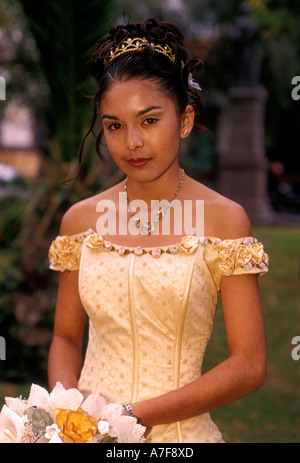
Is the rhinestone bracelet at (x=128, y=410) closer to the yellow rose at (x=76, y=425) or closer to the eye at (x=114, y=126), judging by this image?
the yellow rose at (x=76, y=425)

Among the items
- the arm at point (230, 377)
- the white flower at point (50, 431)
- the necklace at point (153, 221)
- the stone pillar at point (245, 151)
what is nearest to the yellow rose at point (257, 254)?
the arm at point (230, 377)

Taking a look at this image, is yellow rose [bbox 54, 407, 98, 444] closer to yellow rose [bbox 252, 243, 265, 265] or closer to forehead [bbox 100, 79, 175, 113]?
yellow rose [bbox 252, 243, 265, 265]

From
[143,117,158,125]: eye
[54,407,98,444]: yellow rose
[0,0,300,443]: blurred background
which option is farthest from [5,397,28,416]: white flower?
[0,0,300,443]: blurred background

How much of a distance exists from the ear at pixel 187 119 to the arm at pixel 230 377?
59cm

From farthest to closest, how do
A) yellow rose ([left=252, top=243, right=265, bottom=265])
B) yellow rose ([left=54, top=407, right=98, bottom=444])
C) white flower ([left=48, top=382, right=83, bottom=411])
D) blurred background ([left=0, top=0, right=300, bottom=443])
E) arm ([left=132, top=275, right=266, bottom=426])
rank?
blurred background ([left=0, top=0, right=300, bottom=443]) < yellow rose ([left=252, top=243, right=265, bottom=265]) < arm ([left=132, top=275, right=266, bottom=426]) < white flower ([left=48, top=382, right=83, bottom=411]) < yellow rose ([left=54, top=407, right=98, bottom=444])

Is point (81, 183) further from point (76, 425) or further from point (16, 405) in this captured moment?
point (76, 425)

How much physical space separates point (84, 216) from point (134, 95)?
0.57 meters

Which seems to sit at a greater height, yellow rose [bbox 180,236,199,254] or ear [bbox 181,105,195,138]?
ear [bbox 181,105,195,138]

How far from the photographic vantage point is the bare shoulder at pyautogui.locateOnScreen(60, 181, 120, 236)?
7.76 ft

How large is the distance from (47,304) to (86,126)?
5.97 ft

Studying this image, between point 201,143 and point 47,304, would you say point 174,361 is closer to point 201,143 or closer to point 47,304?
point 47,304

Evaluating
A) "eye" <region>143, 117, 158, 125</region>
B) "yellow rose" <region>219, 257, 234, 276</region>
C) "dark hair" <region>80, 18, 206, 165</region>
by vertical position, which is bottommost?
"yellow rose" <region>219, 257, 234, 276</region>

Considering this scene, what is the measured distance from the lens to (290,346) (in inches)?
329
